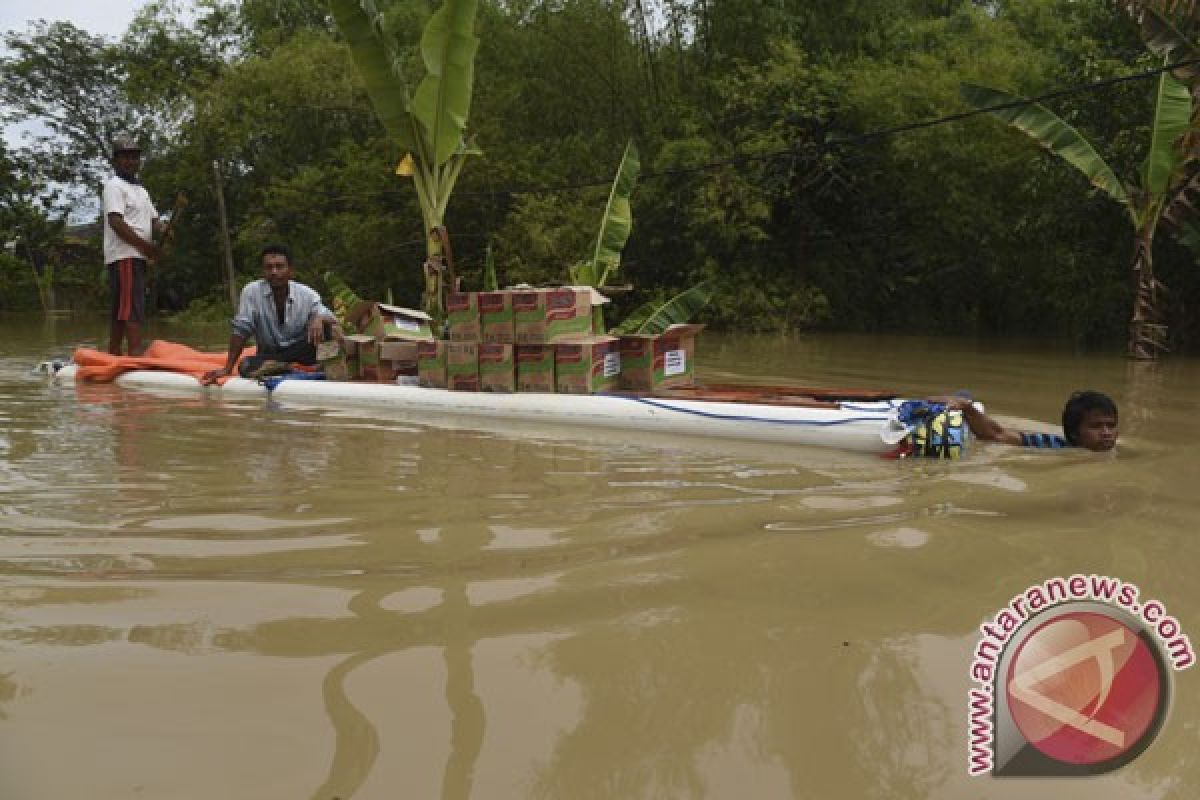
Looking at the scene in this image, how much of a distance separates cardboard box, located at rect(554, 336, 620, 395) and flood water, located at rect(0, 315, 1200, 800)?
3.80 feet

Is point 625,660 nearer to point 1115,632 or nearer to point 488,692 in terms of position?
point 488,692

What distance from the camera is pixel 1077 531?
3078mm

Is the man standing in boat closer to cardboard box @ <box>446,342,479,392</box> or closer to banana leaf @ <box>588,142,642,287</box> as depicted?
cardboard box @ <box>446,342,479,392</box>

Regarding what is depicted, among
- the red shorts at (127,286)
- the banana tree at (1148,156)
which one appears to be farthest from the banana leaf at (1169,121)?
the red shorts at (127,286)

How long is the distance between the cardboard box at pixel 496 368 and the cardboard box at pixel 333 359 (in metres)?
1.26

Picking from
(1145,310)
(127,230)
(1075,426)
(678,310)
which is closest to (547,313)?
(678,310)

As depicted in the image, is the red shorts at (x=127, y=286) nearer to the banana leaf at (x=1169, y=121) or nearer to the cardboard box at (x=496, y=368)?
the cardboard box at (x=496, y=368)

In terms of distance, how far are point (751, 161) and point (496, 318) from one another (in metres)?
5.93

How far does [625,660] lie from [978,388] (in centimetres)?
590

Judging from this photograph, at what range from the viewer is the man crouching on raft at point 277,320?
21.6 feet

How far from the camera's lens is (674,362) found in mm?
5930

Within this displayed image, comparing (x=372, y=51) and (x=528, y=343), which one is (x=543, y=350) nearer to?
(x=528, y=343)

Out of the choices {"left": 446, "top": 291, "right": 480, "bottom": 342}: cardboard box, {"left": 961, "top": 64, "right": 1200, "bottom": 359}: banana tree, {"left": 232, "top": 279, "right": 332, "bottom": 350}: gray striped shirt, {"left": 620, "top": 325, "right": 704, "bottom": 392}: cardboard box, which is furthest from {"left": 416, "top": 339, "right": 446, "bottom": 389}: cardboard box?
{"left": 961, "top": 64, "right": 1200, "bottom": 359}: banana tree

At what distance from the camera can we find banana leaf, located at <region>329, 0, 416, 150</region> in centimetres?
674
